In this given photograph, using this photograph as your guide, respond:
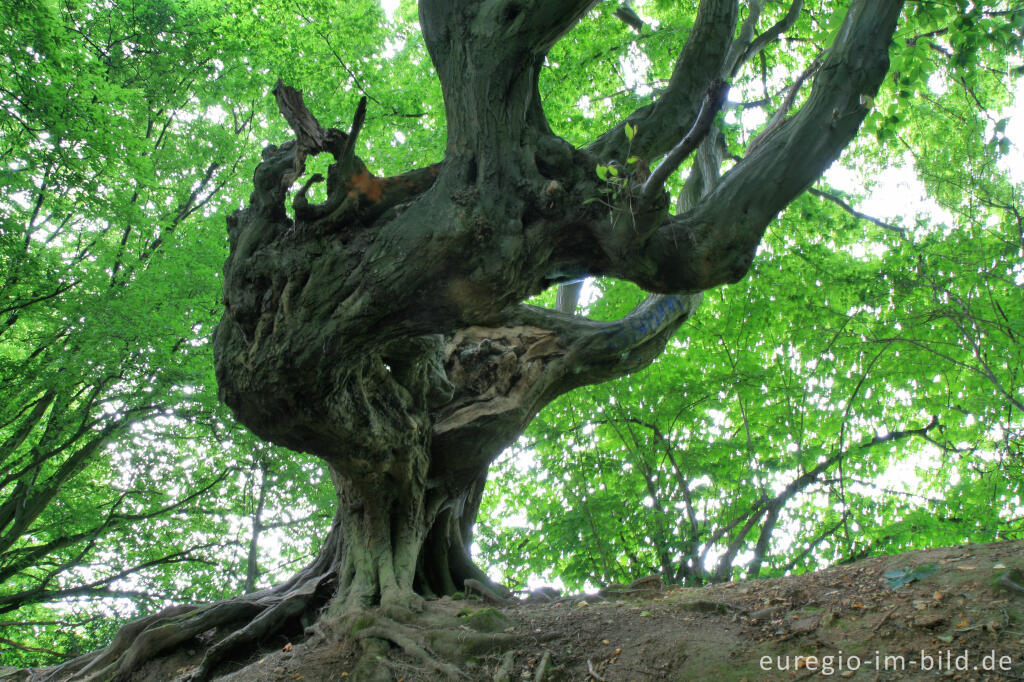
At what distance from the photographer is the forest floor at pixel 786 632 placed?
2.57 meters

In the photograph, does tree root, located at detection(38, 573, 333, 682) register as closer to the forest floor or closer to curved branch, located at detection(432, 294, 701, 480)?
the forest floor

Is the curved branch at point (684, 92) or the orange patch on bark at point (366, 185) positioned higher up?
the curved branch at point (684, 92)

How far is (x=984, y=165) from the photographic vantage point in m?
6.37

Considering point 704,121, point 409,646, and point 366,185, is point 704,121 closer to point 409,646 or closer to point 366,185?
point 366,185

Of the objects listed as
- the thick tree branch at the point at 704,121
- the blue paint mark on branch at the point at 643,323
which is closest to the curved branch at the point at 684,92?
the thick tree branch at the point at 704,121

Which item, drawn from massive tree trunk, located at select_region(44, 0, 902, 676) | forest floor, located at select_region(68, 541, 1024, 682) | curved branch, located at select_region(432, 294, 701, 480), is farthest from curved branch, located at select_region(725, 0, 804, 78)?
forest floor, located at select_region(68, 541, 1024, 682)

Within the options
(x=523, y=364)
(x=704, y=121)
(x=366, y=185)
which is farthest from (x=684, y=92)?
(x=523, y=364)

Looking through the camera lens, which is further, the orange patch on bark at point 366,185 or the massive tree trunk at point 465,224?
the orange patch on bark at point 366,185

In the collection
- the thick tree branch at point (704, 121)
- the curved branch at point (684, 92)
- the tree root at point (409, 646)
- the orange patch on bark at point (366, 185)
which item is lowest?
the tree root at point (409, 646)

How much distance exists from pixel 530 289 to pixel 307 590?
3416 mm

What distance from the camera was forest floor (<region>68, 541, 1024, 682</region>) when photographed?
8.44ft

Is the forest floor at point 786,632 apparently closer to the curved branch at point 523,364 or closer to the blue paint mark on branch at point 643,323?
the curved branch at point 523,364

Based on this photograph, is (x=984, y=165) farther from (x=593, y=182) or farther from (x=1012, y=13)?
(x=593, y=182)

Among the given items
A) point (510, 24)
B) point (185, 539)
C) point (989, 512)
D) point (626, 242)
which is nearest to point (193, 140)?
point (185, 539)
